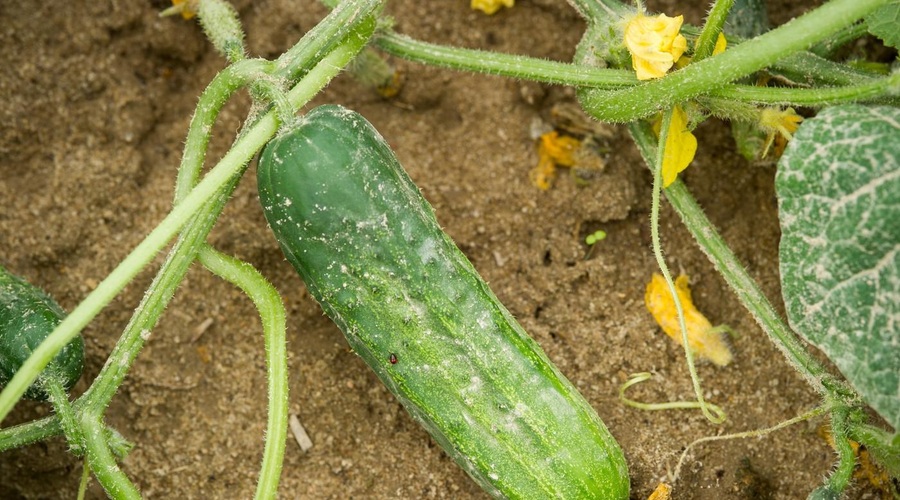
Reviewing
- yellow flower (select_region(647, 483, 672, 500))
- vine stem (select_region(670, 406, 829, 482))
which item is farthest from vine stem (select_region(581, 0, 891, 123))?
yellow flower (select_region(647, 483, 672, 500))

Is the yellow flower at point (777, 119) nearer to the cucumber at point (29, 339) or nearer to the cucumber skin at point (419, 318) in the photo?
the cucumber skin at point (419, 318)

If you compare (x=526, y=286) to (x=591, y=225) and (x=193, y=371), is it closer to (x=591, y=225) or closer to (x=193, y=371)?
(x=591, y=225)

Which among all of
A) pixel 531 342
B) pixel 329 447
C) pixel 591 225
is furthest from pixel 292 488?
pixel 591 225

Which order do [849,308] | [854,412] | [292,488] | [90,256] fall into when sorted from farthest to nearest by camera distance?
1. [90,256]
2. [292,488]
3. [854,412]
4. [849,308]

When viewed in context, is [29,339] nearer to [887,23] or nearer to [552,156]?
[552,156]

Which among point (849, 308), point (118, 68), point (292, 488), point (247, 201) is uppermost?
point (118, 68)
